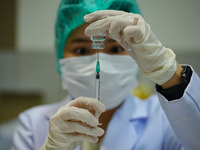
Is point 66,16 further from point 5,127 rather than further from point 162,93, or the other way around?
point 5,127

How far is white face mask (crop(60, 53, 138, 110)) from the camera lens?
964 mm

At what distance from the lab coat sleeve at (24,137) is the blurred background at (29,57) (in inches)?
Result: 5.1

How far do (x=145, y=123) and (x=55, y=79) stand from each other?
0.99 meters

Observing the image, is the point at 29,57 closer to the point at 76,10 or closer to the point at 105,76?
the point at 76,10

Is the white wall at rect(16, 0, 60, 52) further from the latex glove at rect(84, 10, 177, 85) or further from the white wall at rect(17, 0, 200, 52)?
the latex glove at rect(84, 10, 177, 85)

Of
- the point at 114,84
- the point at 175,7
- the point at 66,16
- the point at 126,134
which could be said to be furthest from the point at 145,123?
the point at 66,16

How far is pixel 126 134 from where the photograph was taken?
0.96 m

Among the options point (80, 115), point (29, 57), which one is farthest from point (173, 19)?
point (29, 57)

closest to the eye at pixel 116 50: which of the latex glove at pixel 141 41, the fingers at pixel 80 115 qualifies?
the latex glove at pixel 141 41

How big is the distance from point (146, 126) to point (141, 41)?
560mm

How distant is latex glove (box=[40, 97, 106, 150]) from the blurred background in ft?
2.22

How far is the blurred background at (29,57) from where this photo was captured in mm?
1370

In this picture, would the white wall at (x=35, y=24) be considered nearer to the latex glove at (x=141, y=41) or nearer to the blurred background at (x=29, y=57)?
the blurred background at (x=29, y=57)

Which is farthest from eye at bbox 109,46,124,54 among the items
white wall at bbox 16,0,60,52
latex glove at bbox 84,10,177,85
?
white wall at bbox 16,0,60,52
